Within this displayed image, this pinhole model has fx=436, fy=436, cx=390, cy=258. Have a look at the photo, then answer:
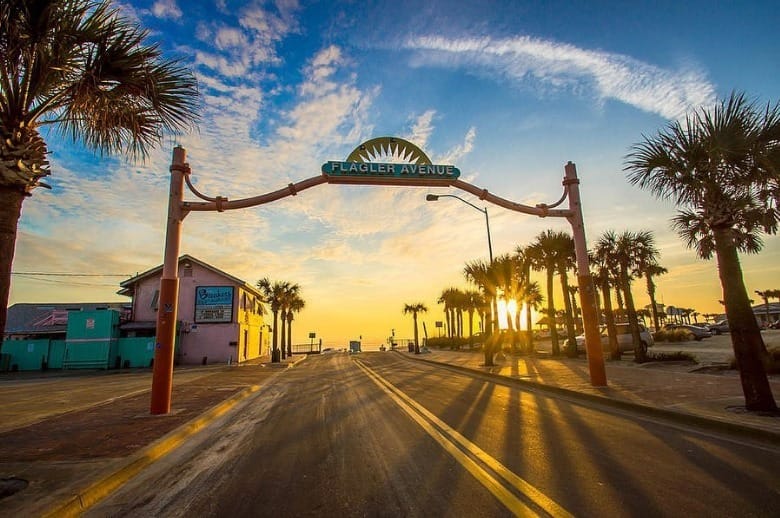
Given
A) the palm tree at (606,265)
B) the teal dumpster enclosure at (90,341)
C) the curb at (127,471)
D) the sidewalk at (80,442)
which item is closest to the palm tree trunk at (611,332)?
the palm tree at (606,265)

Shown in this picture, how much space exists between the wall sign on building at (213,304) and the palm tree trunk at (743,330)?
114 ft

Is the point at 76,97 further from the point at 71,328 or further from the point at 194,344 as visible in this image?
the point at 194,344

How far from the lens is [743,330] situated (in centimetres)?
841

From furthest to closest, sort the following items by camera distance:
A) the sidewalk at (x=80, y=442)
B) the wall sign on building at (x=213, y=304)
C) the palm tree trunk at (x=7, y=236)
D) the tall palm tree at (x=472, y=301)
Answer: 1. the tall palm tree at (x=472, y=301)
2. the wall sign on building at (x=213, y=304)
3. the palm tree trunk at (x=7, y=236)
4. the sidewalk at (x=80, y=442)

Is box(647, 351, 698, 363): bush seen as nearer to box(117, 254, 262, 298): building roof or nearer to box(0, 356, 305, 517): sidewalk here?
box(0, 356, 305, 517): sidewalk

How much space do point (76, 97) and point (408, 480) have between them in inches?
270

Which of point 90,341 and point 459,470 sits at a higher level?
point 90,341

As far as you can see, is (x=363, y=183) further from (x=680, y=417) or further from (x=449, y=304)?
(x=449, y=304)

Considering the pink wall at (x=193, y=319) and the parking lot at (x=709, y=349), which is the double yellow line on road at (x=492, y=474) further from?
the pink wall at (x=193, y=319)

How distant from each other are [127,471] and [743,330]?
10.5 metres

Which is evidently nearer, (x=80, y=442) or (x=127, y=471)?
(x=127, y=471)

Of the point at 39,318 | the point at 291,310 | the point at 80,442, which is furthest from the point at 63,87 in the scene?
the point at 291,310

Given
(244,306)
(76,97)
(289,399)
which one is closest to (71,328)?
(244,306)

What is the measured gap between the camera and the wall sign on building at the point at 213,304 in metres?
36.3
